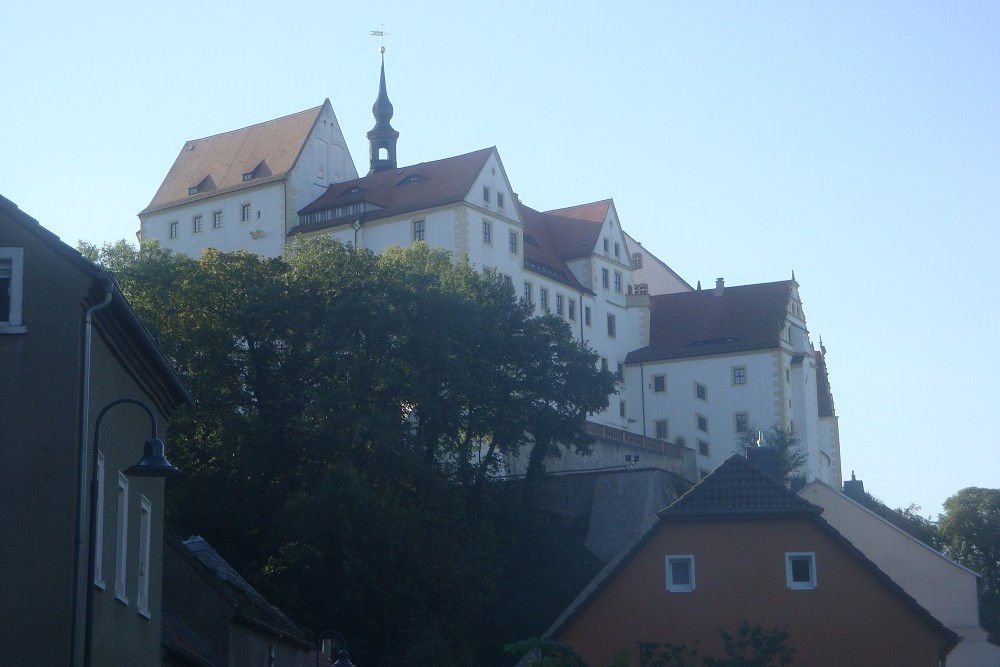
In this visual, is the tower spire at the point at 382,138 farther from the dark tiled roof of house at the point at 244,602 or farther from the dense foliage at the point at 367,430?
the dark tiled roof of house at the point at 244,602

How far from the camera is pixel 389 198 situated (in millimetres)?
83375

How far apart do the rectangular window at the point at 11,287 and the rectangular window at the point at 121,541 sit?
3049 millimetres

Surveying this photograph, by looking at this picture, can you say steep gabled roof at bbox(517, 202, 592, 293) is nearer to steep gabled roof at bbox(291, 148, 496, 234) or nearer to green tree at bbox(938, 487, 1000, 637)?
steep gabled roof at bbox(291, 148, 496, 234)

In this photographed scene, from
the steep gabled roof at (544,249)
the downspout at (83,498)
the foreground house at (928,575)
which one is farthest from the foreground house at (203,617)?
the steep gabled roof at (544,249)

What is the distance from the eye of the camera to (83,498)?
1673 centimetres

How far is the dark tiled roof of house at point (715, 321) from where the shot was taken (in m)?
95.2

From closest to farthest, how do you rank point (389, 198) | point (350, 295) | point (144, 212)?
point (350, 295) → point (389, 198) → point (144, 212)

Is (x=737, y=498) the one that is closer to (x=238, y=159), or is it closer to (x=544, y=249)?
(x=544, y=249)

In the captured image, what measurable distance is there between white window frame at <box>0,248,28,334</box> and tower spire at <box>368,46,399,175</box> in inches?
3116

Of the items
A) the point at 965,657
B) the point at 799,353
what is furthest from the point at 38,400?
the point at 799,353

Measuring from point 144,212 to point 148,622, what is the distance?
2825 inches

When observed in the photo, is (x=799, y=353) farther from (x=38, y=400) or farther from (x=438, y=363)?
(x=38, y=400)

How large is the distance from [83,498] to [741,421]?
7760 centimetres

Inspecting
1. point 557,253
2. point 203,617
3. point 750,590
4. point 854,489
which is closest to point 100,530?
point 203,617
